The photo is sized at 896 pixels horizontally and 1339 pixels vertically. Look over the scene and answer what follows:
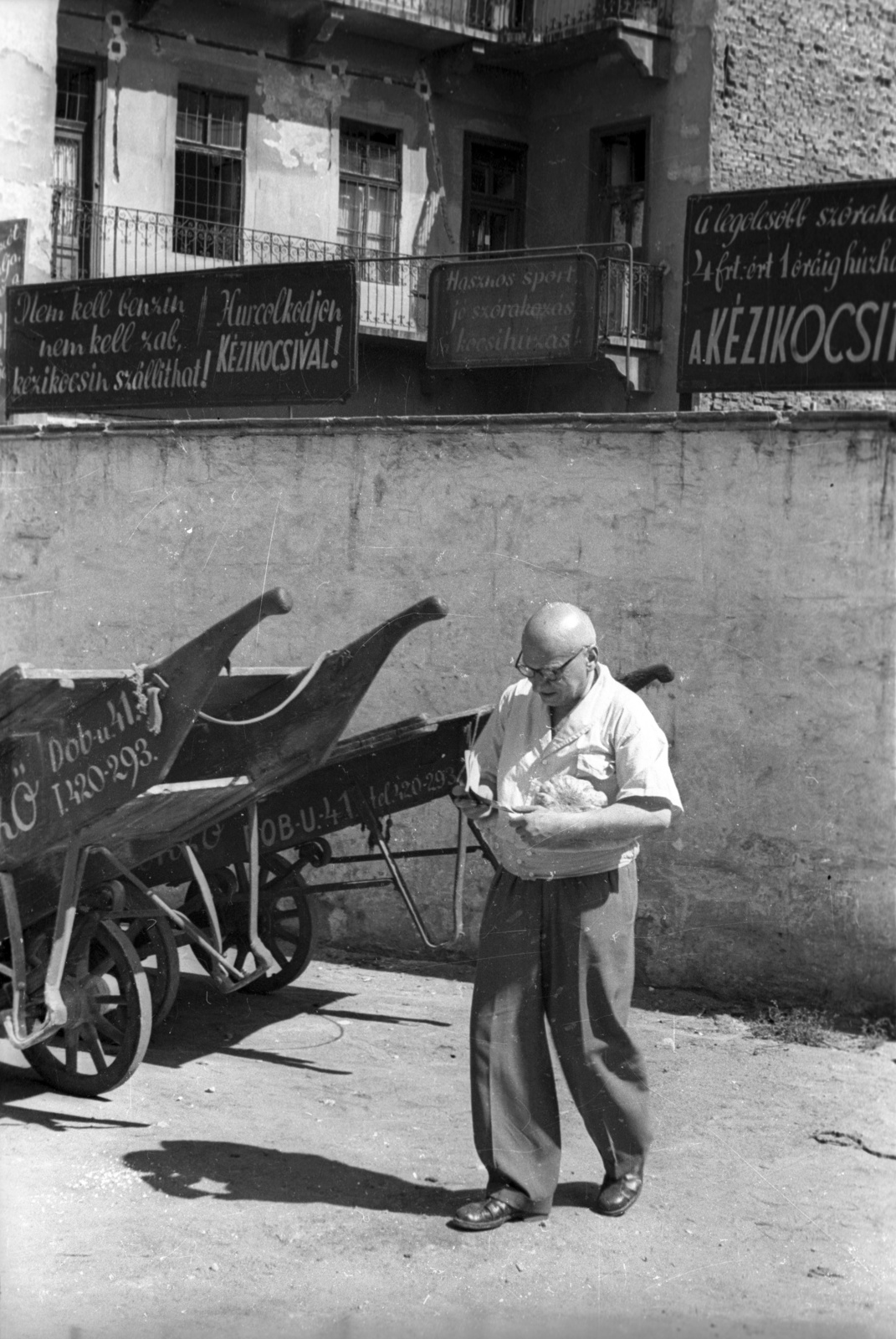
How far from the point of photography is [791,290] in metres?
8.08

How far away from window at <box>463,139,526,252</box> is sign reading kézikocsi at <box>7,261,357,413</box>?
42.0 ft

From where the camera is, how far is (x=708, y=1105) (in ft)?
20.9

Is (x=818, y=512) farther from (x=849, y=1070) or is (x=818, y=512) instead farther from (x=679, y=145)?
(x=679, y=145)

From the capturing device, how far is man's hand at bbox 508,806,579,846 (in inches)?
181

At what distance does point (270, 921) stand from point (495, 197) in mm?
16857

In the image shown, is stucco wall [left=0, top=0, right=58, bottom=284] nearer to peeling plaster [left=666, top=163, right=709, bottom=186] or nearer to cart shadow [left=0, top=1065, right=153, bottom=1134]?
cart shadow [left=0, top=1065, right=153, bottom=1134]

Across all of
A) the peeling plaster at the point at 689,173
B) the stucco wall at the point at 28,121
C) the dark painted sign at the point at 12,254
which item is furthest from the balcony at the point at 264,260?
the dark painted sign at the point at 12,254

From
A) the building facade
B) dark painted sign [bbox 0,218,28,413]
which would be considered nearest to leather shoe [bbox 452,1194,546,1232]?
dark painted sign [bbox 0,218,28,413]

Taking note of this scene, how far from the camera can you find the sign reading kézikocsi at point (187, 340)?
936 centimetres

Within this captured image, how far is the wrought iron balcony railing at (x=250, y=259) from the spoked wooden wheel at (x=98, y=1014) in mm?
13359

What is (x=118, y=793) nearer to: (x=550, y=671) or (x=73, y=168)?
(x=550, y=671)

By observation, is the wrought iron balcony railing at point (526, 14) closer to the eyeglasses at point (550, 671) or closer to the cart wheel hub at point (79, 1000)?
the cart wheel hub at point (79, 1000)

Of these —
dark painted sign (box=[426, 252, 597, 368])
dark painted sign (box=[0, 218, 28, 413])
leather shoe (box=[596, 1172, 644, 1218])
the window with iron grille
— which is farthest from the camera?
the window with iron grille

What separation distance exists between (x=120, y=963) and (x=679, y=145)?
17.0 m
